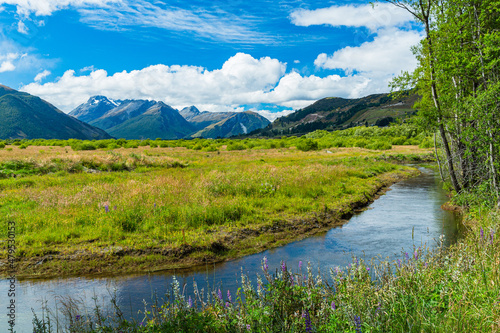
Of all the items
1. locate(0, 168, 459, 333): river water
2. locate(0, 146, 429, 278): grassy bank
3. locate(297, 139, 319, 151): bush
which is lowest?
locate(0, 168, 459, 333): river water

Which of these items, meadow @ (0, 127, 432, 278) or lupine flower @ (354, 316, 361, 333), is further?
meadow @ (0, 127, 432, 278)

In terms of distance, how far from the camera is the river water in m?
8.02

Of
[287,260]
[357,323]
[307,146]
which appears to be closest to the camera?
[357,323]

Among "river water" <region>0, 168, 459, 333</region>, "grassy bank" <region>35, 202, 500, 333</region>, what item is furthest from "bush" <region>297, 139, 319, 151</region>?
"grassy bank" <region>35, 202, 500, 333</region>

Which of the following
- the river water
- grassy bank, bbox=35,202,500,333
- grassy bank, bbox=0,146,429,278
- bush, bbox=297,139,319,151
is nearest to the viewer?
grassy bank, bbox=35,202,500,333

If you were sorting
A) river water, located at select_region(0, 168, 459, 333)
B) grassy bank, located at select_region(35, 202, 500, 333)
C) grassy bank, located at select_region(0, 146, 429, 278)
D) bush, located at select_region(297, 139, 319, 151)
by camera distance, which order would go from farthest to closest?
1. bush, located at select_region(297, 139, 319, 151)
2. grassy bank, located at select_region(0, 146, 429, 278)
3. river water, located at select_region(0, 168, 459, 333)
4. grassy bank, located at select_region(35, 202, 500, 333)

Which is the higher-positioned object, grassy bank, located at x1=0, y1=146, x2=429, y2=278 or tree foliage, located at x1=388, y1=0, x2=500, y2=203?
tree foliage, located at x1=388, y1=0, x2=500, y2=203

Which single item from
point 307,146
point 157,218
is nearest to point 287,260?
point 157,218

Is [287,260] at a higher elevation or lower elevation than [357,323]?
lower

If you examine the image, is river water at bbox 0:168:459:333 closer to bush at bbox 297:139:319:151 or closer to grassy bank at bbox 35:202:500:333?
grassy bank at bbox 35:202:500:333

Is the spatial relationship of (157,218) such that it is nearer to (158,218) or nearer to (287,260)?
(158,218)

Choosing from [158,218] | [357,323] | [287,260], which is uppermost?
[357,323]

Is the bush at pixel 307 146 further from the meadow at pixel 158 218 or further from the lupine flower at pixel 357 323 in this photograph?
the lupine flower at pixel 357 323

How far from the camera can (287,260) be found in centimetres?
1066
